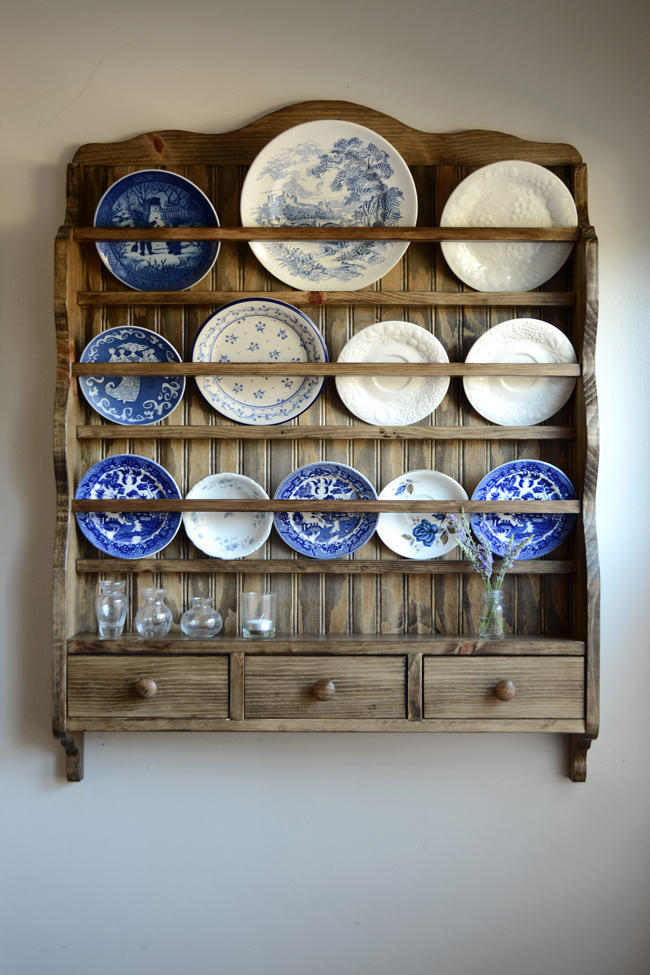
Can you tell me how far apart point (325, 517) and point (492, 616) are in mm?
410

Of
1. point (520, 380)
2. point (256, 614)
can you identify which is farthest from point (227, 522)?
point (520, 380)

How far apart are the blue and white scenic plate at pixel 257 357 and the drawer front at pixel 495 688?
2.05ft

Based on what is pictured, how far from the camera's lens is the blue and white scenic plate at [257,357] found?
1551mm

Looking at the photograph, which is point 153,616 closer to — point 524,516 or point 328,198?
point 524,516

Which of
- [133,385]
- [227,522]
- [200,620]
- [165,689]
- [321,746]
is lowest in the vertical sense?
[321,746]

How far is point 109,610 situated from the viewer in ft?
4.90

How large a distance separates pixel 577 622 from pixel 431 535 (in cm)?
36

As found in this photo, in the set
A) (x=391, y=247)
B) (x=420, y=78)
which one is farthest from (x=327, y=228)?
(x=420, y=78)

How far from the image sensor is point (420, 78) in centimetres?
159

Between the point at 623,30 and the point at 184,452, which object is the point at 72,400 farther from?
the point at 623,30

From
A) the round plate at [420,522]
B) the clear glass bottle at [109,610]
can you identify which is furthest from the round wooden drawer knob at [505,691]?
the clear glass bottle at [109,610]

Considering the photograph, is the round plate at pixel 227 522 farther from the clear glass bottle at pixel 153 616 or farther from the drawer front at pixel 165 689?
the drawer front at pixel 165 689

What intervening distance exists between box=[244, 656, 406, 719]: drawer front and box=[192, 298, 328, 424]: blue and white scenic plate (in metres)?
0.52

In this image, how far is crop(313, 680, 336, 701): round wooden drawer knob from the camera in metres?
1.41
